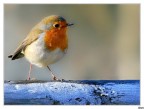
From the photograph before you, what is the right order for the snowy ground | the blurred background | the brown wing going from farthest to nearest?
the blurred background → the brown wing → the snowy ground

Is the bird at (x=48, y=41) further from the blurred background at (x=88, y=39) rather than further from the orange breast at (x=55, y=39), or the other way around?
the blurred background at (x=88, y=39)

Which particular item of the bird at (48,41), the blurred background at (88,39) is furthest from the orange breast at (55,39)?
the blurred background at (88,39)

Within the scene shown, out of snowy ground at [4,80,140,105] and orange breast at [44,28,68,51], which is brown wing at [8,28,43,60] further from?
snowy ground at [4,80,140,105]

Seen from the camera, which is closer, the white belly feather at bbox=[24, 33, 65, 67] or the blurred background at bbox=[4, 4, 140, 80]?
the white belly feather at bbox=[24, 33, 65, 67]

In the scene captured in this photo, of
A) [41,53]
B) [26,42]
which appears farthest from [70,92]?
[26,42]

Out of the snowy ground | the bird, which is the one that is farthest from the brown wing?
the snowy ground

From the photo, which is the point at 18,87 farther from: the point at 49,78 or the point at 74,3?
the point at 74,3
